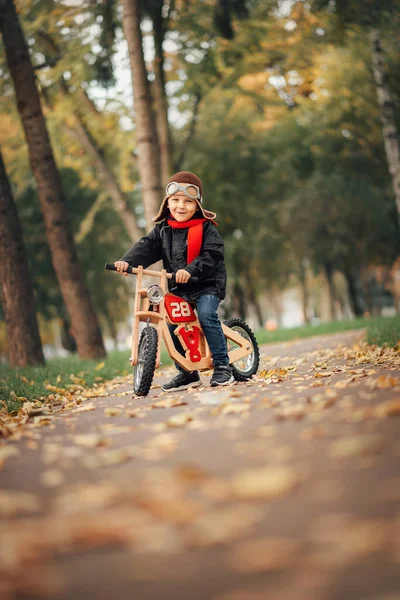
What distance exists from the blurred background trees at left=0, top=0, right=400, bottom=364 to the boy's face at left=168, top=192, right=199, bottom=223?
659cm

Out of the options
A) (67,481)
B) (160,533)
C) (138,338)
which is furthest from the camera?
(138,338)

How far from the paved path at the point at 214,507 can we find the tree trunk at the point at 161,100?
43.1 feet

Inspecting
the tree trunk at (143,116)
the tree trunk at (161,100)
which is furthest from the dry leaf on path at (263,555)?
the tree trunk at (161,100)

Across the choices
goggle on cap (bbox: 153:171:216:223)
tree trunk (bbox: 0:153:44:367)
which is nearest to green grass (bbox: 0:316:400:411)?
Answer: tree trunk (bbox: 0:153:44:367)

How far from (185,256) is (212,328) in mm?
774

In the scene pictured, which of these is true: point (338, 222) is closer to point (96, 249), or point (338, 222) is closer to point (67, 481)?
point (96, 249)

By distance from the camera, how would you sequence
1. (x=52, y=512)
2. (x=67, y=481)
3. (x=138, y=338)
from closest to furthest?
(x=52, y=512)
(x=67, y=481)
(x=138, y=338)

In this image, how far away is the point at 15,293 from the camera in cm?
1150

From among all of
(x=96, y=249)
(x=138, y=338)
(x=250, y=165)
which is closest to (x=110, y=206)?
(x=96, y=249)

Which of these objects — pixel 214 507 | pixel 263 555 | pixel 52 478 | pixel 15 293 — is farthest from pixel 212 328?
pixel 15 293

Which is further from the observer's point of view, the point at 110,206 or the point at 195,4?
the point at 110,206

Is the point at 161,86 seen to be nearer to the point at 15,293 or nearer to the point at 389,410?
the point at 15,293

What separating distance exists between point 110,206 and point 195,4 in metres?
12.6

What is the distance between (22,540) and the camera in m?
2.25
